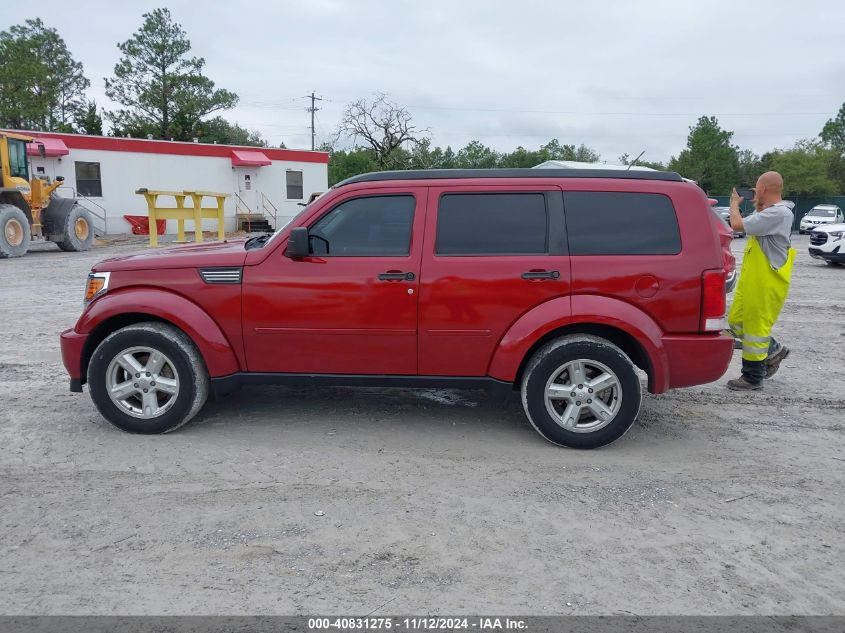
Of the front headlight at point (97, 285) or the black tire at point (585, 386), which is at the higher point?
the front headlight at point (97, 285)

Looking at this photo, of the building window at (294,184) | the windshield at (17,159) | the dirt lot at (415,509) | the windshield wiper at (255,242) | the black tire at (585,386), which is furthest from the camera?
the building window at (294,184)


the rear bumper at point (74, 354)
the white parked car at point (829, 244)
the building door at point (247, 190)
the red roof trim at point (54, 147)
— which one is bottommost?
the rear bumper at point (74, 354)

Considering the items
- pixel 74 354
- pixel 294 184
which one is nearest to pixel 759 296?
pixel 74 354

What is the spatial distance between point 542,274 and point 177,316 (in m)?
2.58

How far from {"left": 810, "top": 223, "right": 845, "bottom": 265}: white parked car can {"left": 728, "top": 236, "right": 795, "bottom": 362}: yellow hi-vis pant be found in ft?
45.8

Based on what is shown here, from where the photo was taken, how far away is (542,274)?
446 centimetres

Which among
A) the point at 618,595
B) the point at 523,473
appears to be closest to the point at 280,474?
the point at 523,473

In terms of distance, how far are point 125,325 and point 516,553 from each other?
3.36 metres

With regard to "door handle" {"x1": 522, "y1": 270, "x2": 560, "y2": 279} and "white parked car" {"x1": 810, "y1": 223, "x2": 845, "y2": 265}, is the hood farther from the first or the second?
"white parked car" {"x1": 810, "y1": 223, "x2": 845, "y2": 265}

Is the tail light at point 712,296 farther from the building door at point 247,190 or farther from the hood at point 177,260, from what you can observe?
the building door at point 247,190

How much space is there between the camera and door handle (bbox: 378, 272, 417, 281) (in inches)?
178

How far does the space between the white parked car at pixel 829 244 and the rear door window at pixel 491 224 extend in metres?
16.4

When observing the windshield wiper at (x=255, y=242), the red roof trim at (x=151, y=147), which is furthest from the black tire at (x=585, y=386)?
the red roof trim at (x=151, y=147)

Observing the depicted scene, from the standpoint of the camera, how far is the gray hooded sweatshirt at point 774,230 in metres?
5.68
